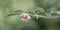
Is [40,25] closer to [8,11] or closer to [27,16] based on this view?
[27,16]

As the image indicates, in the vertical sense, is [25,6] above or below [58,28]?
above

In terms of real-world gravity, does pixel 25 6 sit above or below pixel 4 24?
above

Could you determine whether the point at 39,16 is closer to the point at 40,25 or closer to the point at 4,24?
the point at 40,25

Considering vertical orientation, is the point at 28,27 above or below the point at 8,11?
below

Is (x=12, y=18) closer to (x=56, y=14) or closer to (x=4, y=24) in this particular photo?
(x=4, y=24)

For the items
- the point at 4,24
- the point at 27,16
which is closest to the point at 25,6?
the point at 27,16

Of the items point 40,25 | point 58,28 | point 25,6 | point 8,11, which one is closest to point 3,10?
point 8,11

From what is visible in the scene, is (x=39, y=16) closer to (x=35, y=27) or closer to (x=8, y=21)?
(x=35, y=27)
